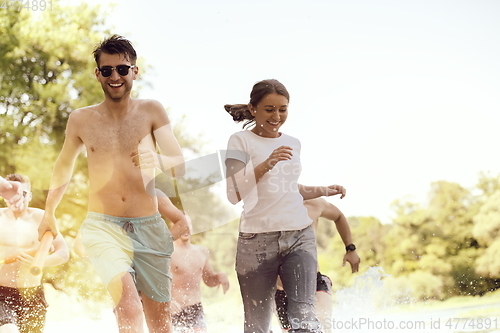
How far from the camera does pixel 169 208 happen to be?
5.27m

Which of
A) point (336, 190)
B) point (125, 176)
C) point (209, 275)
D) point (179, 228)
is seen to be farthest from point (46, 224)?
point (209, 275)

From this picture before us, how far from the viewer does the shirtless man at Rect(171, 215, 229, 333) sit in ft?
19.2

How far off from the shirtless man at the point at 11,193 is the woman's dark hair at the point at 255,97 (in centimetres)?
252

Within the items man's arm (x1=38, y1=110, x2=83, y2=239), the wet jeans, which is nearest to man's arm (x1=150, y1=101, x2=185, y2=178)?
man's arm (x1=38, y1=110, x2=83, y2=239)

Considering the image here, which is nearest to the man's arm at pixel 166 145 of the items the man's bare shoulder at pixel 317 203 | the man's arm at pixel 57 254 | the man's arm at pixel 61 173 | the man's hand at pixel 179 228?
the man's arm at pixel 61 173

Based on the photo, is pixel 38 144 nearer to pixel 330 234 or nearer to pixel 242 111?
pixel 330 234

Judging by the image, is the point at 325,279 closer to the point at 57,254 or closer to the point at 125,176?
the point at 125,176

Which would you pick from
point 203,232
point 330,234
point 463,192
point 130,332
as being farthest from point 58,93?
point 463,192

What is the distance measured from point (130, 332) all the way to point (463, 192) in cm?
1352

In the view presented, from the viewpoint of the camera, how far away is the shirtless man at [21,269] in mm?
5367

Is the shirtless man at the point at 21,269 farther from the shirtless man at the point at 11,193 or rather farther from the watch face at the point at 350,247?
the watch face at the point at 350,247

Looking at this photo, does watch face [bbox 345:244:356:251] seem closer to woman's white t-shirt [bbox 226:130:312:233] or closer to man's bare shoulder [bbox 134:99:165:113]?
woman's white t-shirt [bbox 226:130:312:233]

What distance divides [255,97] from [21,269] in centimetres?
281

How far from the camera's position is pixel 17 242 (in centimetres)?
563
